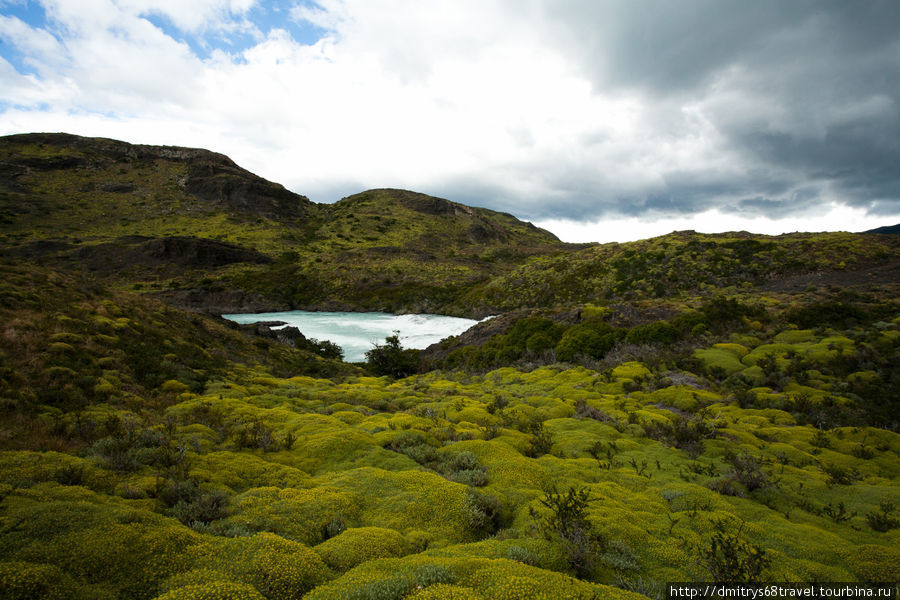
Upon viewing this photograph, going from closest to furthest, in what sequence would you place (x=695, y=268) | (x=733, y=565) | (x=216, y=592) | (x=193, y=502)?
(x=216, y=592) < (x=733, y=565) < (x=193, y=502) < (x=695, y=268)

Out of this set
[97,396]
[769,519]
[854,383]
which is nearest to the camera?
[769,519]

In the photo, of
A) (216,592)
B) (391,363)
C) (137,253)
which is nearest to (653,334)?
(391,363)

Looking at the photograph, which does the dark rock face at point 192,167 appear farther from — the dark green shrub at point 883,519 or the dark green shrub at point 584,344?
the dark green shrub at point 883,519

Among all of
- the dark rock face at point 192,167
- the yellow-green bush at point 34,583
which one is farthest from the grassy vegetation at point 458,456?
the dark rock face at point 192,167

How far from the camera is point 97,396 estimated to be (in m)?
10.1

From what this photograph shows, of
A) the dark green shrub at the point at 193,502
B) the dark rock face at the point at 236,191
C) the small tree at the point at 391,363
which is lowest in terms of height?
the small tree at the point at 391,363

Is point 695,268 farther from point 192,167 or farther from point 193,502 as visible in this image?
point 192,167

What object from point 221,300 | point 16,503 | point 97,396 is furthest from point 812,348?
point 221,300

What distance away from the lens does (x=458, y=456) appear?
8.89m

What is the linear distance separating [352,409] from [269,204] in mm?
130321

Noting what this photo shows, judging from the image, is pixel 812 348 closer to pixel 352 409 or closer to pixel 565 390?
pixel 565 390

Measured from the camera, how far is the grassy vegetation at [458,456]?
183 inches

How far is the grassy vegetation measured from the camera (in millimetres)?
4641

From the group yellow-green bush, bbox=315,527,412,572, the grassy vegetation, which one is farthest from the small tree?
yellow-green bush, bbox=315,527,412,572
